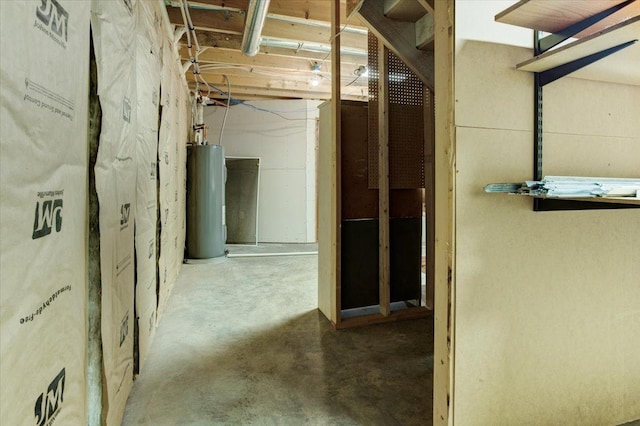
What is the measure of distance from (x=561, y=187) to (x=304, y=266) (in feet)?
11.1

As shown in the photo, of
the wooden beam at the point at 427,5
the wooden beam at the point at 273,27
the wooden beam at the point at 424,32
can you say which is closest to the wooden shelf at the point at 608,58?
the wooden beam at the point at 427,5

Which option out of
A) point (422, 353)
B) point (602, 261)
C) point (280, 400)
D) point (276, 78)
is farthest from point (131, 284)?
point (276, 78)

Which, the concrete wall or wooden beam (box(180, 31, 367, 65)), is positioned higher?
wooden beam (box(180, 31, 367, 65))

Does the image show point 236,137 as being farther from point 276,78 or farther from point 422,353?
point 422,353

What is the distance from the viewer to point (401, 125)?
2520 mm

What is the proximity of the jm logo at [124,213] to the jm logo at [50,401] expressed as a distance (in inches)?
26.5

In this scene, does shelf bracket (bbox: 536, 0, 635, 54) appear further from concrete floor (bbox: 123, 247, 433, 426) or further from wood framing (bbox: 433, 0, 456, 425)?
concrete floor (bbox: 123, 247, 433, 426)

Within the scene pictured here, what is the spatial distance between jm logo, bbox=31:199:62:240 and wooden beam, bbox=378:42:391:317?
198 cm

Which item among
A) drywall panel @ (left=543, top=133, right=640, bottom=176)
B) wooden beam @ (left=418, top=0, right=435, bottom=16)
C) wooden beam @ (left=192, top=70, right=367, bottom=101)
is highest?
wooden beam @ (left=192, top=70, right=367, bottom=101)

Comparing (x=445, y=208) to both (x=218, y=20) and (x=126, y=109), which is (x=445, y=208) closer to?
(x=126, y=109)

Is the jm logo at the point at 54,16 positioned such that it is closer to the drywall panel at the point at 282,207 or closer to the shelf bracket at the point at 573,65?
the shelf bracket at the point at 573,65

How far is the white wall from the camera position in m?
5.74

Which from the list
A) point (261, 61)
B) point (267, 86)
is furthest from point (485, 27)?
point (267, 86)

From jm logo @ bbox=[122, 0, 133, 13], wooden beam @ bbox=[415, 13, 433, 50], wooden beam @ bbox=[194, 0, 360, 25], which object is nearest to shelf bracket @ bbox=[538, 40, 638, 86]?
wooden beam @ bbox=[415, 13, 433, 50]
